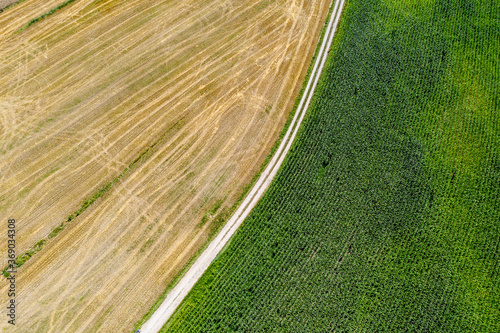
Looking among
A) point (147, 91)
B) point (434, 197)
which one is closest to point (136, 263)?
point (147, 91)

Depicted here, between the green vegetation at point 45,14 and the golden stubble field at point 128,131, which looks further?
the green vegetation at point 45,14

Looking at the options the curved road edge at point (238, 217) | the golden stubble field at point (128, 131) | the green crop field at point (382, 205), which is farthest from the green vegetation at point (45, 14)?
the green crop field at point (382, 205)

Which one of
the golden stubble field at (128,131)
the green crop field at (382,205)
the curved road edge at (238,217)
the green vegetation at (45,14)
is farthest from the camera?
the green vegetation at (45,14)

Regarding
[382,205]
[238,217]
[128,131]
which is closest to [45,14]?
[128,131]

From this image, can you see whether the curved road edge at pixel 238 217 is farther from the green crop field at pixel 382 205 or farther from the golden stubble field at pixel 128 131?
the golden stubble field at pixel 128 131

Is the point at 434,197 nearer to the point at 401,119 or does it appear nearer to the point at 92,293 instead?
the point at 401,119

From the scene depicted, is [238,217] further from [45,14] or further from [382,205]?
[45,14]
